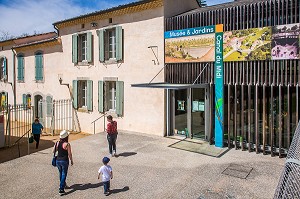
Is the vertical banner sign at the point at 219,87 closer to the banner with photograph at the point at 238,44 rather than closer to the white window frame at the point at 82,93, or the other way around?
the banner with photograph at the point at 238,44

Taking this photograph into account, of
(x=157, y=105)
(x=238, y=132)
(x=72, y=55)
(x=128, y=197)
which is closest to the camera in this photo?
(x=128, y=197)

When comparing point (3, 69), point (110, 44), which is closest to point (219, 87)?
point (110, 44)

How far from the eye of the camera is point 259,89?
30.2 feet

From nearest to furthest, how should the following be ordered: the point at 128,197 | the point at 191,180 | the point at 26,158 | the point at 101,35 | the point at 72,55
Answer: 1. the point at 128,197
2. the point at 191,180
3. the point at 26,158
4. the point at 101,35
5. the point at 72,55

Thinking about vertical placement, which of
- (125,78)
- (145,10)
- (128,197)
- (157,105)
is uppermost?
(145,10)

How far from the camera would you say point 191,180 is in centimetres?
692

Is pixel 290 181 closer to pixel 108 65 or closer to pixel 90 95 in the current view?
pixel 108 65

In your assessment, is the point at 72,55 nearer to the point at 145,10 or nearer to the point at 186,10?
the point at 145,10

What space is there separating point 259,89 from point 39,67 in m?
15.9

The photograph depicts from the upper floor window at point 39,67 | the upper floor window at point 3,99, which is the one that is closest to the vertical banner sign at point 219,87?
the upper floor window at point 39,67

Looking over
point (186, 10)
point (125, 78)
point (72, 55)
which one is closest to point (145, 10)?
point (186, 10)

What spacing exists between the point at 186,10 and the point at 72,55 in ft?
25.0

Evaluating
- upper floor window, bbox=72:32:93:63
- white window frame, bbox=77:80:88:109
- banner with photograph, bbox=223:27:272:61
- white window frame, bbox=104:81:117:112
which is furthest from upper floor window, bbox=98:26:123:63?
banner with photograph, bbox=223:27:272:61

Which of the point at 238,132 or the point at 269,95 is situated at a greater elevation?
the point at 269,95
